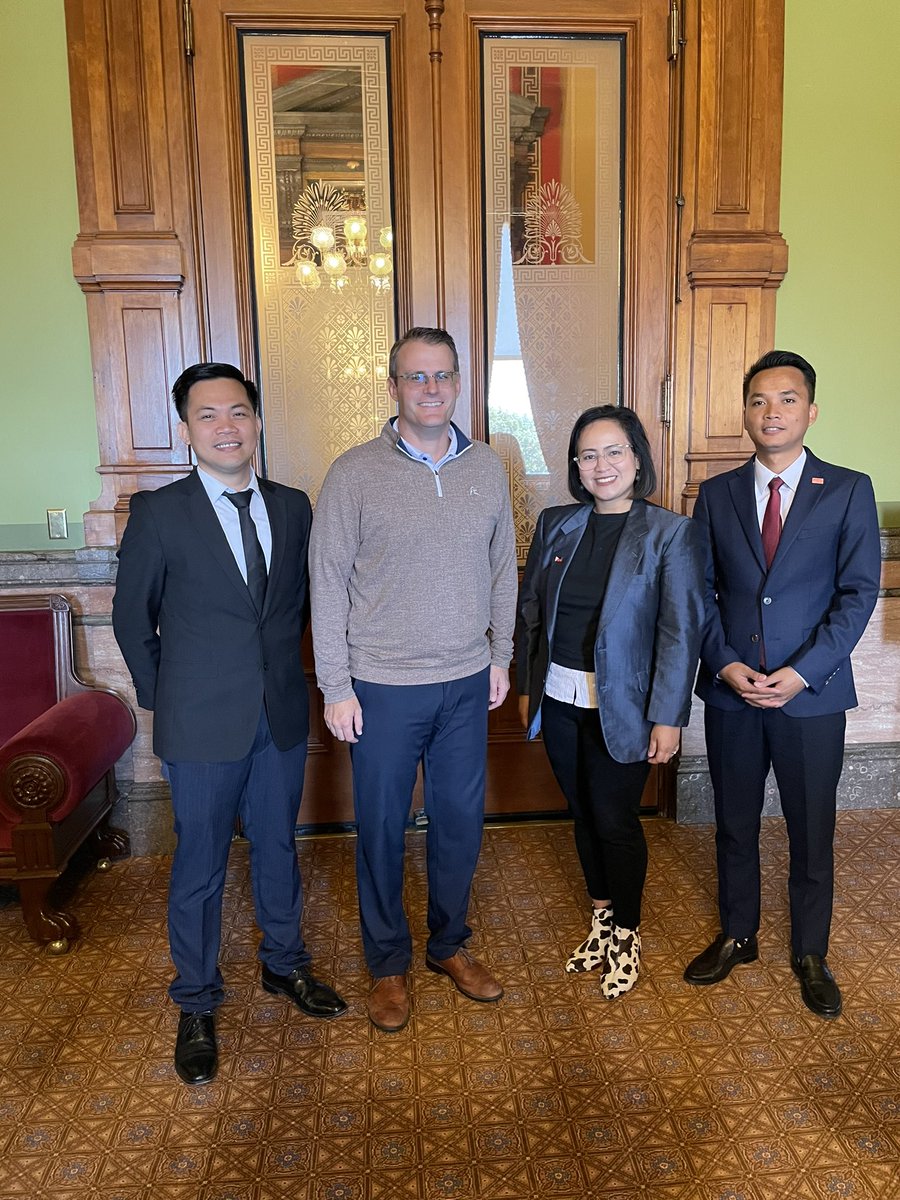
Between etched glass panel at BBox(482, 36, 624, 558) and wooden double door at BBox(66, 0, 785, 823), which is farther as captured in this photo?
etched glass panel at BBox(482, 36, 624, 558)

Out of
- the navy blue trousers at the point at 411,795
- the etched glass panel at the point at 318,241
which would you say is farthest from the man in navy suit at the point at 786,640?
the etched glass panel at the point at 318,241

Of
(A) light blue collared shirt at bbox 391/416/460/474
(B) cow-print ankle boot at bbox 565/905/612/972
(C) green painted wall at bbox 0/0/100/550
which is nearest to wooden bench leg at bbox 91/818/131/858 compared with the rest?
(C) green painted wall at bbox 0/0/100/550

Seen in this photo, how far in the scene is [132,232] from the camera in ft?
10.3

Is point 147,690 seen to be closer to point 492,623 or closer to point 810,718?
point 492,623

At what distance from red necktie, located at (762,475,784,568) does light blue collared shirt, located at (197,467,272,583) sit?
4.21 feet

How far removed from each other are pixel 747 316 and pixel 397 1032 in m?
2.74

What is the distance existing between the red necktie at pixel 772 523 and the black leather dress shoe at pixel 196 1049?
1.86 meters

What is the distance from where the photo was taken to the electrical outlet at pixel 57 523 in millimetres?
3291

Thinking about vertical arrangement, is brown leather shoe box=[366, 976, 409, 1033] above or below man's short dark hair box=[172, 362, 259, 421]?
below

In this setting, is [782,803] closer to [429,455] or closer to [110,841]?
[429,455]

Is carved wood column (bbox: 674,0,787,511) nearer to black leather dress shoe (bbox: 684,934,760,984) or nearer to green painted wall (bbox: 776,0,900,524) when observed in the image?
green painted wall (bbox: 776,0,900,524)

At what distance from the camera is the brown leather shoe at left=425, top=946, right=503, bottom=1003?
244cm

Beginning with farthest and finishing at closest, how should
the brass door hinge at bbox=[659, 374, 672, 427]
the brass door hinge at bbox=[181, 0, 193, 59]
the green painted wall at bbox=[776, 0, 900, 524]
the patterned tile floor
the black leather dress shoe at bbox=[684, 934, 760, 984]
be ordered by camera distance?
the brass door hinge at bbox=[659, 374, 672, 427]
the green painted wall at bbox=[776, 0, 900, 524]
the brass door hinge at bbox=[181, 0, 193, 59]
the black leather dress shoe at bbox=[684, 934, 760, 984]
the patterned tile floor

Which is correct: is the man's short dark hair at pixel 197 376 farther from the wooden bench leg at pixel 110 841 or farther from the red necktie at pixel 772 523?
the wooden bench leg at pixel 110 841
